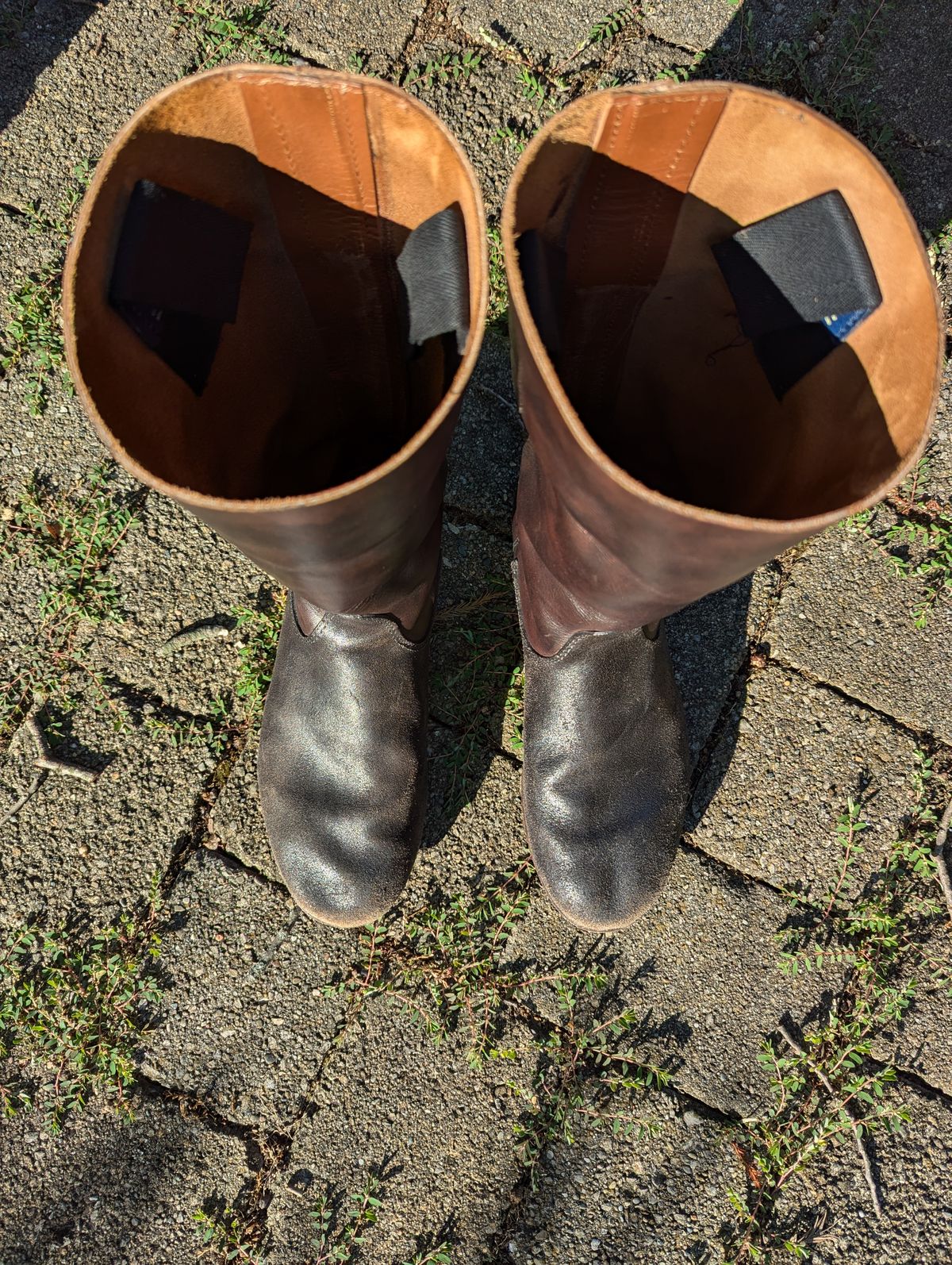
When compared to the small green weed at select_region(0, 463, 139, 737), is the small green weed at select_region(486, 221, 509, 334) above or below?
above

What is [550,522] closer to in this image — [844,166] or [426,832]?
[844,166]

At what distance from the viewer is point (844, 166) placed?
128cm

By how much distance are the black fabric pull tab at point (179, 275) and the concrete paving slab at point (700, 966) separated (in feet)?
4.63

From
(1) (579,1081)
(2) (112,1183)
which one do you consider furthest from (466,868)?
(2) (112,1183)

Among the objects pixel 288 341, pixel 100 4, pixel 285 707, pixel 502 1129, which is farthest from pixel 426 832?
pixel 100 4

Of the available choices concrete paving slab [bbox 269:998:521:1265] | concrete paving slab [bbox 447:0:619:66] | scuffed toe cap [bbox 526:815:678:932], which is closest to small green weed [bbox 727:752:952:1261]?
scuffed toe cap [bbox 526:815:678:932]

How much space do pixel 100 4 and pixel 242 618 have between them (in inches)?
71.8

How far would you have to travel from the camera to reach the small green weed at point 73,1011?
198 centimetres

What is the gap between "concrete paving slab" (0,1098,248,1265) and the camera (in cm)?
191

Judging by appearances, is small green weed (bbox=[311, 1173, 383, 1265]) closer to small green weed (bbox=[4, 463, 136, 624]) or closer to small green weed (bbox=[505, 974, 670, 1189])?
small green weed (bbox=[505, 974, 670, 1189])

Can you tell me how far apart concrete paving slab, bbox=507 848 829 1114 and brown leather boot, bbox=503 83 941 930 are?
15 cm

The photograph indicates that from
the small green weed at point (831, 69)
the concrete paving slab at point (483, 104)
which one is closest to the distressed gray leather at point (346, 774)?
the concrete paving slab at point (483, 104)

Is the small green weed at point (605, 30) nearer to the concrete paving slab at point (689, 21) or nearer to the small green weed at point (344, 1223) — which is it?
the concrete paving slab at point (689, 21)

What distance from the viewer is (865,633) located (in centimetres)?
224
